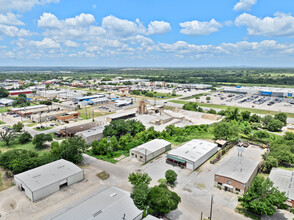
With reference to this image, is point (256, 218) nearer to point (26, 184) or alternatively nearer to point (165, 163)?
point (165, 163)

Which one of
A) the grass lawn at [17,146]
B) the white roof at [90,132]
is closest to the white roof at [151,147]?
the white roof at [90,132]

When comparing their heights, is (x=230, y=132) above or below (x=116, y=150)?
above

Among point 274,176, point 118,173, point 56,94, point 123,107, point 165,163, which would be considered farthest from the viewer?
point 56,94

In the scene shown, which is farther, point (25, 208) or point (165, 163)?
point (165, 163)

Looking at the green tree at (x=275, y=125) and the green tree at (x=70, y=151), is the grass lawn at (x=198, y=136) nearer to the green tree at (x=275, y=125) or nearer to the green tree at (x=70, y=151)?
the green tree at (x=275, y=125)

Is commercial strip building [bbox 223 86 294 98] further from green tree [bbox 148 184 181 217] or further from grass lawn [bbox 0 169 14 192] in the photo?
grass lawn [bbox 0 169 14 192]

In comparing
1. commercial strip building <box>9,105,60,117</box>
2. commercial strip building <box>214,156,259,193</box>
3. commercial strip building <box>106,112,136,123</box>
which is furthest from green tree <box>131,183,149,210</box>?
commercial strip building <box>9,105,60,117</box>

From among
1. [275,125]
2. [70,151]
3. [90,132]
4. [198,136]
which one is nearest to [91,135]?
[90,132]

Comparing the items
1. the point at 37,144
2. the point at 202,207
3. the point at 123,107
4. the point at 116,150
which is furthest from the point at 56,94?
the point at 202,207
